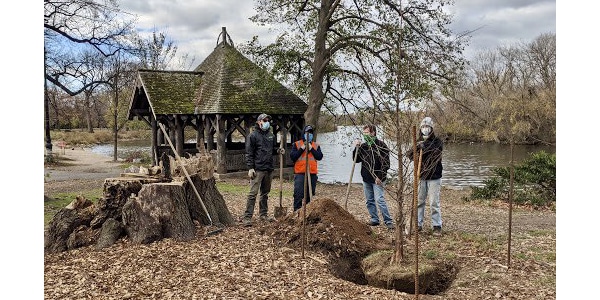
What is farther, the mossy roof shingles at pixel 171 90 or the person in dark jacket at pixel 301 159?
the mossy roof shingles at pixel 171 90

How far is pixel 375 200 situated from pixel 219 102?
9.97m

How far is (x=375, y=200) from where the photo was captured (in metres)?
7.88

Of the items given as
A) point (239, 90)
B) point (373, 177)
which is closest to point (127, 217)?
point (373, 177)

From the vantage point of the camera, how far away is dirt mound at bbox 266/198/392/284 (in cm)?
621

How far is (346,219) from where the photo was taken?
23.1 ft

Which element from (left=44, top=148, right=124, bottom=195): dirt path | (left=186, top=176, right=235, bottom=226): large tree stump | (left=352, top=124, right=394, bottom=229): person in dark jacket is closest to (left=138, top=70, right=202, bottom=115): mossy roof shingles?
(left=44, top=148, right=124, bottom=195): dirt path

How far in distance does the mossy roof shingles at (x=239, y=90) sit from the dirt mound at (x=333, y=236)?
9.87m

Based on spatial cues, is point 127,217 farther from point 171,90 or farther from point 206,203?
point 171,90

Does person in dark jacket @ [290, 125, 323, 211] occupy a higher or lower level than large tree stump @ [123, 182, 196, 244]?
higher

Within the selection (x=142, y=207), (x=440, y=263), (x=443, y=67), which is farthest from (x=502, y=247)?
(x=443, y=67)

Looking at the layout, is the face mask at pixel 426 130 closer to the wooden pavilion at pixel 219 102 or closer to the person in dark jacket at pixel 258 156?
the person in dark jacket at pixel 258 156

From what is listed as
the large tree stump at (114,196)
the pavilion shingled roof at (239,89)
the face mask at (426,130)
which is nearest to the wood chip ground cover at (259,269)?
the large tree stump at (114,196)

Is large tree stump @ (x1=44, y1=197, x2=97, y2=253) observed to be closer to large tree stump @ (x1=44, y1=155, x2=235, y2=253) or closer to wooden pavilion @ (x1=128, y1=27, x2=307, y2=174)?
large tree stump @ (x1=44, y1=155, x2=235, y2=253)

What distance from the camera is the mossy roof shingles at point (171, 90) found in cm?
1644
